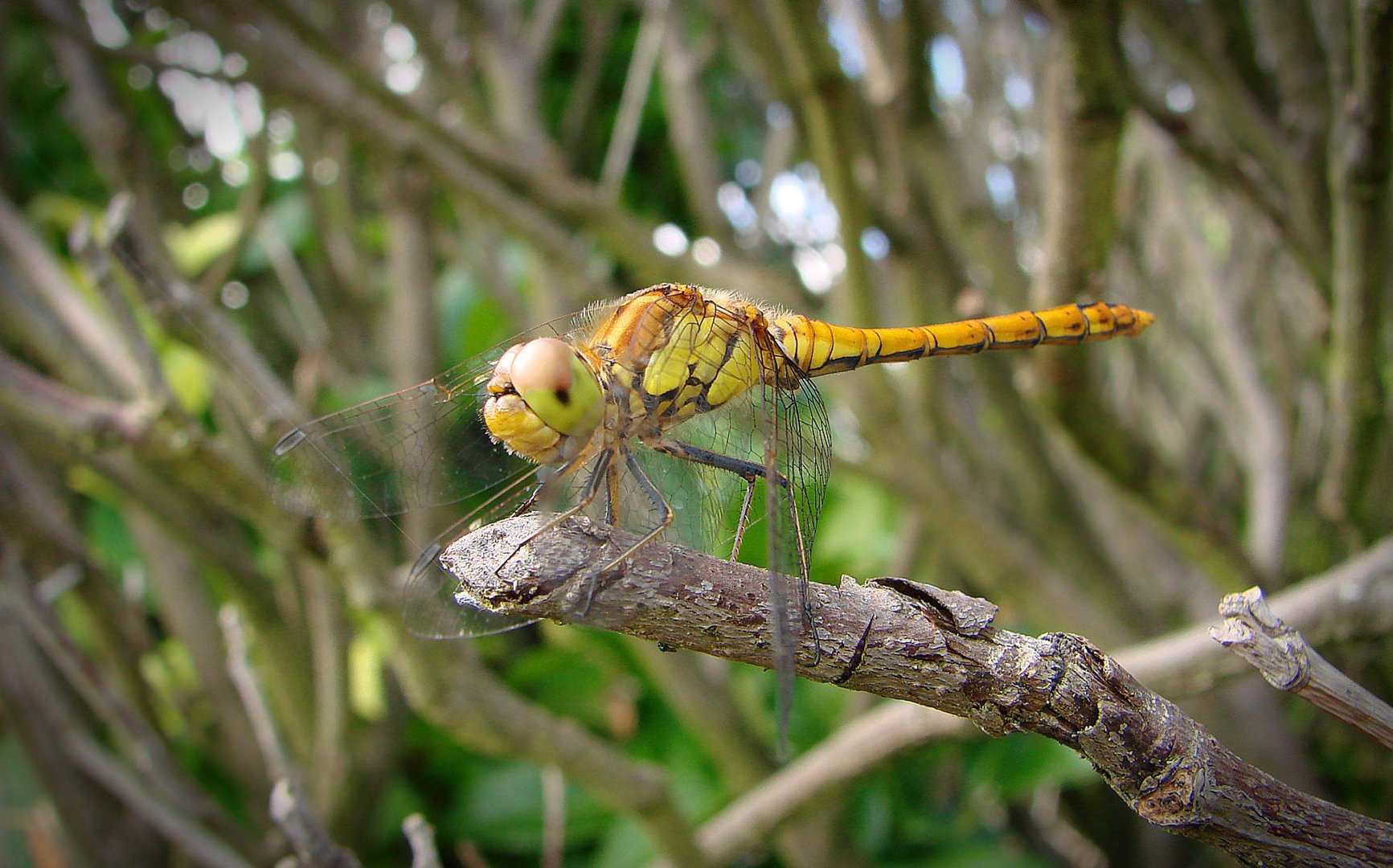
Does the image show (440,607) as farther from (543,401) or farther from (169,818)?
(169,818)

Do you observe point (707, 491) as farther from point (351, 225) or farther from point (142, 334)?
point (351, 225)

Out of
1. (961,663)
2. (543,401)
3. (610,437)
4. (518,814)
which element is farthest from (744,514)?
(518,814)

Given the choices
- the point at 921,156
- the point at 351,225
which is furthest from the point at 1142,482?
the point at 351,225

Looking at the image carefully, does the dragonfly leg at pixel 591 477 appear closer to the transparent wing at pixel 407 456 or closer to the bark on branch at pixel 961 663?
the transparent wing at pixel 407 456

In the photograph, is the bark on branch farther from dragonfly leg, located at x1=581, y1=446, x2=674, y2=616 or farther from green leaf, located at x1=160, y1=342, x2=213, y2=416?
green leaf, located at x1=160, y1=342, x2=213, y2=416

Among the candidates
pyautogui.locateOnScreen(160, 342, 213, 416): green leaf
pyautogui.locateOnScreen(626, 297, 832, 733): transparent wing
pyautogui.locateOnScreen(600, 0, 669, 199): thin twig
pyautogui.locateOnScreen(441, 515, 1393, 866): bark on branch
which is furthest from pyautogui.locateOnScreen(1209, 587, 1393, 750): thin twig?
pyautogui.locateOnScreen(160, 342, 213, 416): green leaf
